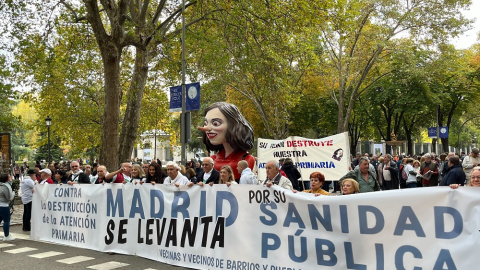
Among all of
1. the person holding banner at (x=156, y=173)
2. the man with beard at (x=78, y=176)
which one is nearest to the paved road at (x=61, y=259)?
the person holding banner at (x=156, y=173)

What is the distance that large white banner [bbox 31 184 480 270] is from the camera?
4.88m

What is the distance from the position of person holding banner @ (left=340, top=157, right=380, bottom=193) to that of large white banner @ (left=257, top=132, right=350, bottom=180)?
5216 millimetres

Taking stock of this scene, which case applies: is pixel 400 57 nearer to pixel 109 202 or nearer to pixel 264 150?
pixel 264 150

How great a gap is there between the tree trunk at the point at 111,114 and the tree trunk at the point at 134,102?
6.45 ft

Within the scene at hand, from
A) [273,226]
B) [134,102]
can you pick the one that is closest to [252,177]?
[273,226]

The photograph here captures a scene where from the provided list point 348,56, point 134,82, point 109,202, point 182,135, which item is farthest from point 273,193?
point 348,56

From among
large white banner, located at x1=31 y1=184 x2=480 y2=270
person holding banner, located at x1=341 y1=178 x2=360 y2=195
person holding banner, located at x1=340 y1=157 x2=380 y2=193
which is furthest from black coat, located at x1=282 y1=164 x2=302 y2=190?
person holding banner, located at x1=341 y1=178 x2=360 y2=195

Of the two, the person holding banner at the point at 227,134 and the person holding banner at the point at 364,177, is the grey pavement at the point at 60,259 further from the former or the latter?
the person holding banner at the point at 364,177

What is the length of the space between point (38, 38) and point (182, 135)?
5.93m

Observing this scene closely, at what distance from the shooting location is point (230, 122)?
32.2ft

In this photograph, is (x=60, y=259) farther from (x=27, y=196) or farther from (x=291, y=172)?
(x=291, y=172)

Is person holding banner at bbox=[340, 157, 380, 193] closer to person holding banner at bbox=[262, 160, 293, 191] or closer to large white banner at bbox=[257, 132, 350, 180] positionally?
person holding banner at bbox=[262, 160, 293, 191]

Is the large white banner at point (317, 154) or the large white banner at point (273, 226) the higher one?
the large white banner at point (317, 154)

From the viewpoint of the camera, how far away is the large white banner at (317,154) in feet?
46.1
